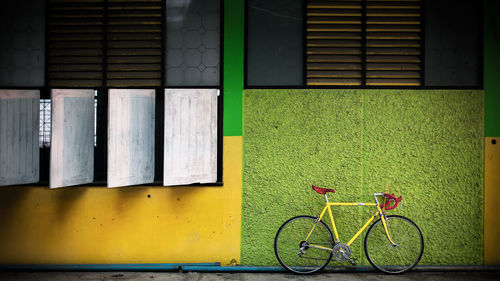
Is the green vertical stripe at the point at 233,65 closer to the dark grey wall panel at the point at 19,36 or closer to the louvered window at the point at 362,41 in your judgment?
the louvered window at the point at 362,41

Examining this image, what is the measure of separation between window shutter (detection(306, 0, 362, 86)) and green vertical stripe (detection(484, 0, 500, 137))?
68.9 inches

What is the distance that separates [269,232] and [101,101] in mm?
2998

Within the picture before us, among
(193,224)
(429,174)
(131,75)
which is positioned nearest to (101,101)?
(131,75)

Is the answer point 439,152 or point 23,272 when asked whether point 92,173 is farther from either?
point 439,152

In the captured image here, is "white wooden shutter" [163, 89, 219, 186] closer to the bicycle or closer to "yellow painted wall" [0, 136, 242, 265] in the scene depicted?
"yellow painted wall" [0, 136, 242, 265]

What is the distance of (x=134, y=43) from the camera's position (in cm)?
473

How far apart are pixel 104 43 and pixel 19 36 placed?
118 cm

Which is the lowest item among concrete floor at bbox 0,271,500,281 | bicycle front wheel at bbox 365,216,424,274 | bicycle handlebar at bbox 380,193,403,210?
concrete floor at bbox 0,271,500,281

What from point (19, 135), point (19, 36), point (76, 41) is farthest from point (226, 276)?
point (19, 36)

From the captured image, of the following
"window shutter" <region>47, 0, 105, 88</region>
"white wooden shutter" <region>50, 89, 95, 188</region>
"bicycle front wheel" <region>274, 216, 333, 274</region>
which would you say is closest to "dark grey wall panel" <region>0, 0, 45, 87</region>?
"window shutter" <region>47, 0, 105, 88</region>

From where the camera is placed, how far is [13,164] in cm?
451

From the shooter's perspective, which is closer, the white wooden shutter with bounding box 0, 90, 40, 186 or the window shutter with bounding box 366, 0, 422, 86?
the white wooden shutter with bounding box 0, 90, 40, 186

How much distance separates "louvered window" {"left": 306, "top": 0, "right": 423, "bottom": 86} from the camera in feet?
15.5

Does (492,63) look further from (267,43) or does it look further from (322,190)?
(267,43)
